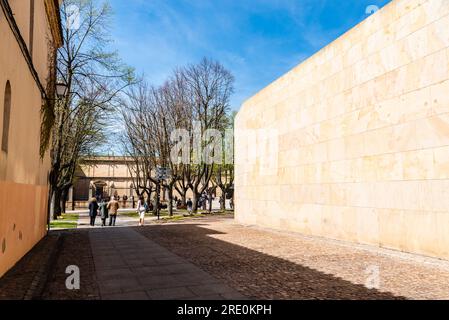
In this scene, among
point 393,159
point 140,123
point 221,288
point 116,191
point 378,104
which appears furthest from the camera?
point 116,191

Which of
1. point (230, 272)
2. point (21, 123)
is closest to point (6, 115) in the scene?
point (21, 123)

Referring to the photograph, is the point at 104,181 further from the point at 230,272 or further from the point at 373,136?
the point at 230,272

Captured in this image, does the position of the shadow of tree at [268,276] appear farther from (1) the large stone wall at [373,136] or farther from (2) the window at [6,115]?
(2) the window at [6,115]

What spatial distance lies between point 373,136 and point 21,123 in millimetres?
9588

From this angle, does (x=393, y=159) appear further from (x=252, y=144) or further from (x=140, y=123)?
(x=140, y=123)

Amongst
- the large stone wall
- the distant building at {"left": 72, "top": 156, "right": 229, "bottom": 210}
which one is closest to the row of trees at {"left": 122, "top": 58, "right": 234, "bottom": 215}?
the large stone wall

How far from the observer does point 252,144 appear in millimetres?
20094

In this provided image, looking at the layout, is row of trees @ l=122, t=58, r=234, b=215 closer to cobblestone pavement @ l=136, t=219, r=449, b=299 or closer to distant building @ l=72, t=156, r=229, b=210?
cobblestone pavement @ l=136, t=219, r=449, b=299

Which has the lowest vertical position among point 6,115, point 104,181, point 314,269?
point 314,269

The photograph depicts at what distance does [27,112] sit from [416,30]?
10.4 metres

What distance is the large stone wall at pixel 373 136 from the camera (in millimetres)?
8867

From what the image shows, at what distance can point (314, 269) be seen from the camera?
7.63 m

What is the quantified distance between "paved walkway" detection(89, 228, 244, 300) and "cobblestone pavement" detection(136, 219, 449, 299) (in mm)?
363
